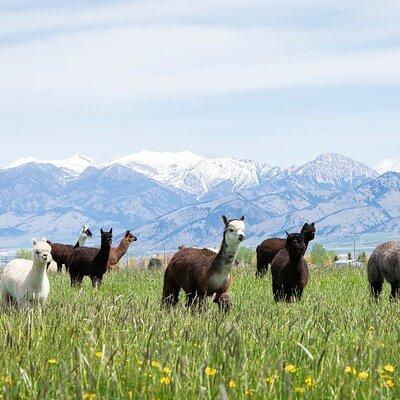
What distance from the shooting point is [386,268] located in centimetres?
1438

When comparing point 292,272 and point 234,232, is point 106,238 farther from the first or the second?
point 234,232

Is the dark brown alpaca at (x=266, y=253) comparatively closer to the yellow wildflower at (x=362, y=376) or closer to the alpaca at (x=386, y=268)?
the alpaca at (x=386, y=268)

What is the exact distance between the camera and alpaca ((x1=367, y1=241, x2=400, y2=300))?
46.3ft

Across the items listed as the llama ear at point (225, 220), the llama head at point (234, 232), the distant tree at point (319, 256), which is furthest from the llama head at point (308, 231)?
the distant tree at point (319, 256)

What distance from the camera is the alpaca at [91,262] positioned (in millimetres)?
20516

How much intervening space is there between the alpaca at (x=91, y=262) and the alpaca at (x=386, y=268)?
24.2ft

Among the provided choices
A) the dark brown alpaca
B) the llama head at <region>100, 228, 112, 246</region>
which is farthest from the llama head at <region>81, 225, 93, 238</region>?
the llama head at <region>100, 228, 112, 246</region>

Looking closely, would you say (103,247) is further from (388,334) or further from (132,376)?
(132,376)

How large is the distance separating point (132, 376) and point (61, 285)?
15.7 metres

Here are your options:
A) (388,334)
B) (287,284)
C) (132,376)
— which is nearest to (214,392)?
(132,376)

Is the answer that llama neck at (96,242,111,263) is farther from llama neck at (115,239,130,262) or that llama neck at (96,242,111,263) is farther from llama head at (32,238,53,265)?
llama head at (32,238,53,265)

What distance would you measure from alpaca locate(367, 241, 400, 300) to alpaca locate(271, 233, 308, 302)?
1.43m

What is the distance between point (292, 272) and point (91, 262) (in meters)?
8.02

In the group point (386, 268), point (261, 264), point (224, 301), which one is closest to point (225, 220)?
point (224, 301)
